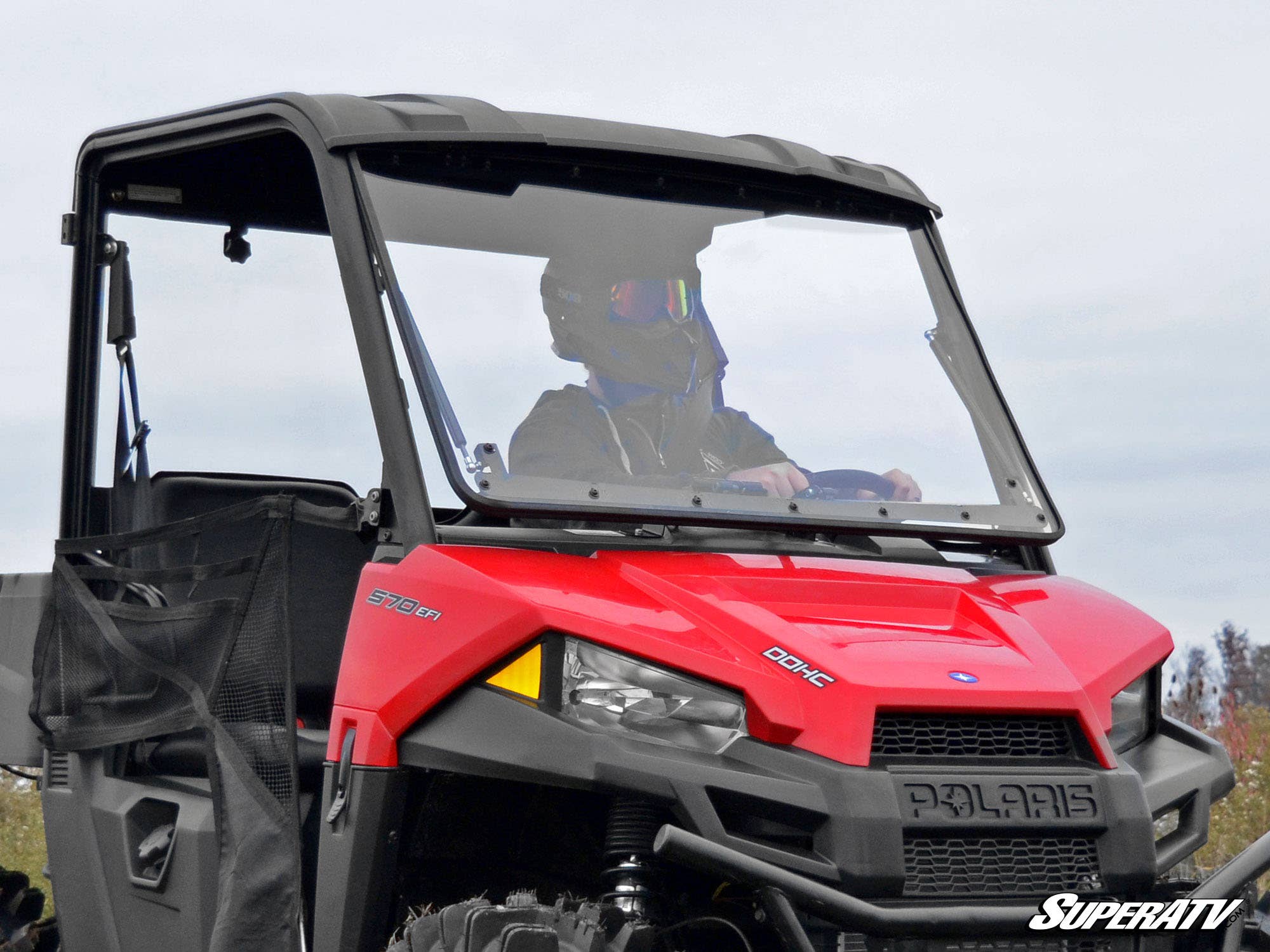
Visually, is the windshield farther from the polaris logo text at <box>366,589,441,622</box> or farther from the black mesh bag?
the black mesh bag

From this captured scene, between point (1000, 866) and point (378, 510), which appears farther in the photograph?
point (378, 510)

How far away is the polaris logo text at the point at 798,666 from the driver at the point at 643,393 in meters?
0.77

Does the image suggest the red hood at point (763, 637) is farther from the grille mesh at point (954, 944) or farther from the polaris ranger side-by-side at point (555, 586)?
the grille mesh at point (954, 944)

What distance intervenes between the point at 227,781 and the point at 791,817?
153cm

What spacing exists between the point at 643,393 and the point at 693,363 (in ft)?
0.71

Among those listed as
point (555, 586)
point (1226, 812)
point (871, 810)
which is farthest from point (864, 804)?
point (1226, 812)

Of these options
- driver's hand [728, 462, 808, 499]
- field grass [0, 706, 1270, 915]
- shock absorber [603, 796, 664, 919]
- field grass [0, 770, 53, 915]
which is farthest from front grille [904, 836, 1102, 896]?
field grass [0, 770, 53, 915]

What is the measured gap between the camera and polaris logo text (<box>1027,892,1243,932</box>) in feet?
10.6

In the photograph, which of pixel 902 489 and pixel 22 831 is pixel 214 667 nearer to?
pixel 902 489

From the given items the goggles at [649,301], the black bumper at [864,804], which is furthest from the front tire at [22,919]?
the goggles at [649,301]

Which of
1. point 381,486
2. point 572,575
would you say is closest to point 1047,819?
point 572,575

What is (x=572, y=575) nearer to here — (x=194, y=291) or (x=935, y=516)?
(x=935, y=516)

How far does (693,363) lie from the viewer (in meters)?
4.40

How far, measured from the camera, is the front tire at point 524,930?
3033 millimetres
